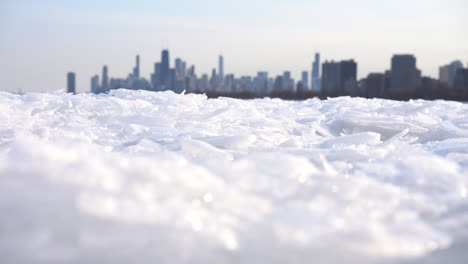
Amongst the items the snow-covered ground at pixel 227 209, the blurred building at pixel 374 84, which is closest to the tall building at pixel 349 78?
the blurred building at pixel 374 84

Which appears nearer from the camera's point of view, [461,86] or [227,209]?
[227,209]

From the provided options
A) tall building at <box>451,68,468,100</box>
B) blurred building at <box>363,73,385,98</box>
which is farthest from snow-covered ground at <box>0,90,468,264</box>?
blurred building at <box>363,73,385,98</box>

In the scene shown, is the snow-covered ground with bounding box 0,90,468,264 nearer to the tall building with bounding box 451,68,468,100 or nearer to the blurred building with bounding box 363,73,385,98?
the tall building with bounding box 451,68,468,100

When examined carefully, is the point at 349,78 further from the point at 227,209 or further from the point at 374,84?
the point at 227,209

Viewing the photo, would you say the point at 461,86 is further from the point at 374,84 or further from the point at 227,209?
the point at 227,209

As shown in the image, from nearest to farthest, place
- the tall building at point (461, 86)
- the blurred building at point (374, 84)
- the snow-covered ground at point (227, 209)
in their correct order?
the snow-covered ground at point (227, 209)
the tall building at point (461, 86)
the blurred building at point (374, 84)

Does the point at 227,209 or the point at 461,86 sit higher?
the point at 227,209

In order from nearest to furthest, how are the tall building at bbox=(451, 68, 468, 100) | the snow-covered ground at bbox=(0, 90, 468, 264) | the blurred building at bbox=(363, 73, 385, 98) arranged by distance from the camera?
1. the snow-covered ground at bbox=(0, 90, 468, 264)
2. the tall building at bbox=(451, 68, 468, 100)
3. the blurred building at bbox=(363, 73, 385, 98)

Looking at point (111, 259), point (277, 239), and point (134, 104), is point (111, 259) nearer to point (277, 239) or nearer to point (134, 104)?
point (277, 239)

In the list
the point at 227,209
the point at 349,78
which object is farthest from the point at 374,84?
the point at 227,209

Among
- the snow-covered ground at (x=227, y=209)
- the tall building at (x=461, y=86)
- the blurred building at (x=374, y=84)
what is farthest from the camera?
the blurred building at (x=374, y=84)

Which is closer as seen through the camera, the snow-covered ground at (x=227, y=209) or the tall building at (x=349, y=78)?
the snow-covered ground at (x=227, y=209)

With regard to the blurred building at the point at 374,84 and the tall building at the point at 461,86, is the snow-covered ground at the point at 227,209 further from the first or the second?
the blurred building at the point at 374,84
